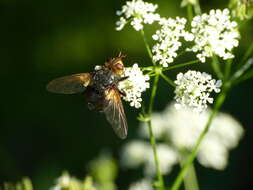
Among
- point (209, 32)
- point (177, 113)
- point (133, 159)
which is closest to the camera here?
point (209, 32)

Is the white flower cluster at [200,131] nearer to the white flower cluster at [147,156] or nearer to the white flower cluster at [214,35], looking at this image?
the white flower cluster at [147,156]

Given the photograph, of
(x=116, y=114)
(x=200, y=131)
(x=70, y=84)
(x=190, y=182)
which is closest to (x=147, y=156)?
(x=200, y=131)

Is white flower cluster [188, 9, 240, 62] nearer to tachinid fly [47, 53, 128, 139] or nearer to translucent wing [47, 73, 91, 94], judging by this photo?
tachinid fly [47, 53, 128, 139]

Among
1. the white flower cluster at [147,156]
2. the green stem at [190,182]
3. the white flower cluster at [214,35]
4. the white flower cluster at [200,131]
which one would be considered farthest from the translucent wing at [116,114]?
the white flower cluster at [147,156]

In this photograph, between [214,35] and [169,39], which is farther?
[169,39]

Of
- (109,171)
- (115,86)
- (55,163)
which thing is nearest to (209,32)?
(115,86)

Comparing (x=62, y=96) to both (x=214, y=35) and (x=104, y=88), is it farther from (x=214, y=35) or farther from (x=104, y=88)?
(x=214, y=35)

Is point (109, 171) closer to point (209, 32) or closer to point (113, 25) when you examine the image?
point (209, 32)
